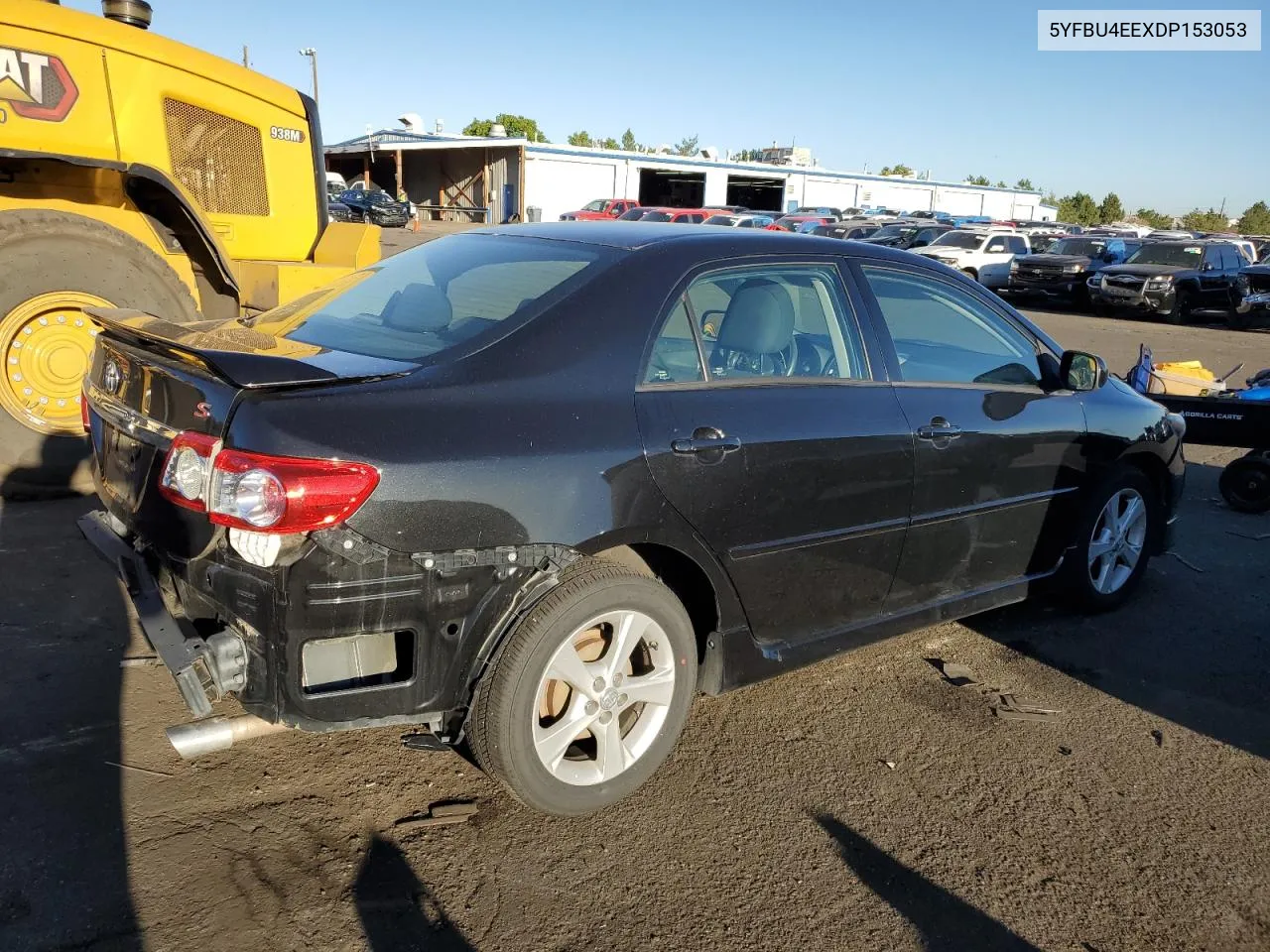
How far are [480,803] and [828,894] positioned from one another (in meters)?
1.10

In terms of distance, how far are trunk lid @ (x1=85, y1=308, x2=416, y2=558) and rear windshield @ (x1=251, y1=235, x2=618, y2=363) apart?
6.4 inches

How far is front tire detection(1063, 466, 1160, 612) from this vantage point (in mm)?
4473

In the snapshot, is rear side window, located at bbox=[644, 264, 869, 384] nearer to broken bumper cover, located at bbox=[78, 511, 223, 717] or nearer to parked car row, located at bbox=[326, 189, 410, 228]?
broken bumper cover, located at bbox=[78, 511, 223, 717]

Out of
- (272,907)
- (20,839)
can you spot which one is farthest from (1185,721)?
(20,839)

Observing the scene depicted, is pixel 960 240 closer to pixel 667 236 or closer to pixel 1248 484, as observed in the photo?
pixel 1248 484

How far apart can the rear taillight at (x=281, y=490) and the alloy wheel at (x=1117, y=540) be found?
3572mm

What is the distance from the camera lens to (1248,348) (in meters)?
16.7

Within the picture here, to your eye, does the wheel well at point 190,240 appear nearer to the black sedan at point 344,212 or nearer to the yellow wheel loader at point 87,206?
the yellow wheel loader at point 87,206

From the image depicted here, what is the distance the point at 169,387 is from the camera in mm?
2668

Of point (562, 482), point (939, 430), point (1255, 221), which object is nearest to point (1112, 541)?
point (939, 430)

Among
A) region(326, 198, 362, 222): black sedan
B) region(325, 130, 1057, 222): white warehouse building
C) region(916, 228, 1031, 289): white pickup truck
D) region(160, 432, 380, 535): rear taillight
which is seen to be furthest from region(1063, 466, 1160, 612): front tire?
region(325, 130, 1057, 222): white warehouse building

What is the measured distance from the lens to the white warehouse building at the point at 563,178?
4406 cm

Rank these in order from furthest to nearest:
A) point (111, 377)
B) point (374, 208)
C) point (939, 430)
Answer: point (374, 208) → point (939, 430) → point (111, 377)

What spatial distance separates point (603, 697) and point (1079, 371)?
8.88ft
